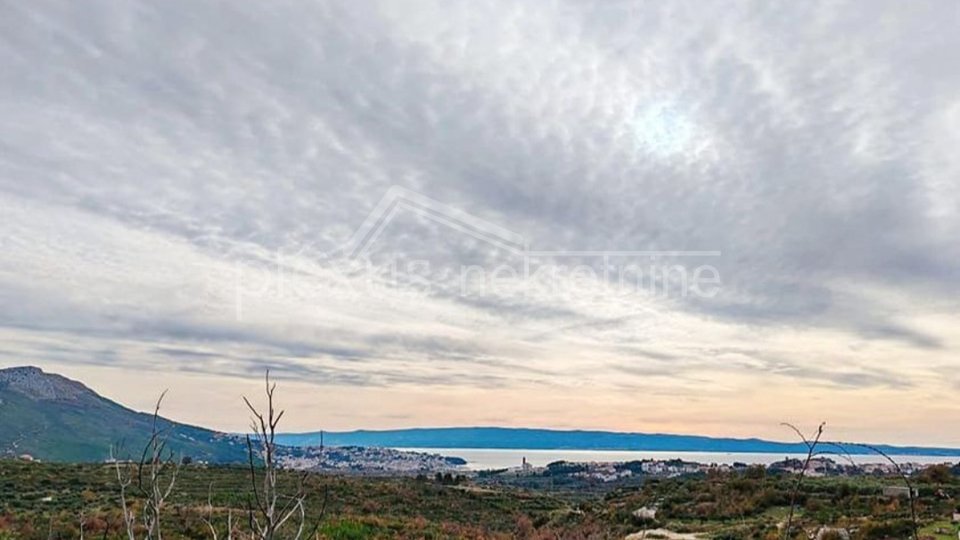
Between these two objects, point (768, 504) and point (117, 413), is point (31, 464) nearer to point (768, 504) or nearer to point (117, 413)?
point (768, 504)

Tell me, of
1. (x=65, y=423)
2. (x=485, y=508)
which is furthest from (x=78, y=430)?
(x=485, y=508)

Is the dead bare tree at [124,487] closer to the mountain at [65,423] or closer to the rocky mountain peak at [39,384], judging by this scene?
the mountain at [65,423]

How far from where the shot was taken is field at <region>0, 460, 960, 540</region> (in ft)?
50.4

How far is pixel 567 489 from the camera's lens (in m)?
44.0

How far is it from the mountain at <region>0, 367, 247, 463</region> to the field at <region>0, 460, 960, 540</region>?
5549 cm

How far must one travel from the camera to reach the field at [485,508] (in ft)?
50.4

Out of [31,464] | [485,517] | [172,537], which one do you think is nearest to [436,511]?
[485,517]

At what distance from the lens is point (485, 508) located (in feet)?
90.2

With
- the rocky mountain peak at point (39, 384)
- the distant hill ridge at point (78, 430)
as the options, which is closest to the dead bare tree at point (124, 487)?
the distant hill ridge at point (78, 430)

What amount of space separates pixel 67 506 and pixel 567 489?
29879 mm

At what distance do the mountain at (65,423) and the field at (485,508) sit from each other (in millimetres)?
55485

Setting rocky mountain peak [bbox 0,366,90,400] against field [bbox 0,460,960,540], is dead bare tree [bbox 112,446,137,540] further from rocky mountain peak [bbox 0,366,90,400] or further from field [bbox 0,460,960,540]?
rocky mountain peak [bbox 0,366,90,400]

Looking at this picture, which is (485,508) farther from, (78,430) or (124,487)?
(78,430)

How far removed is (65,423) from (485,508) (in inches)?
3863
